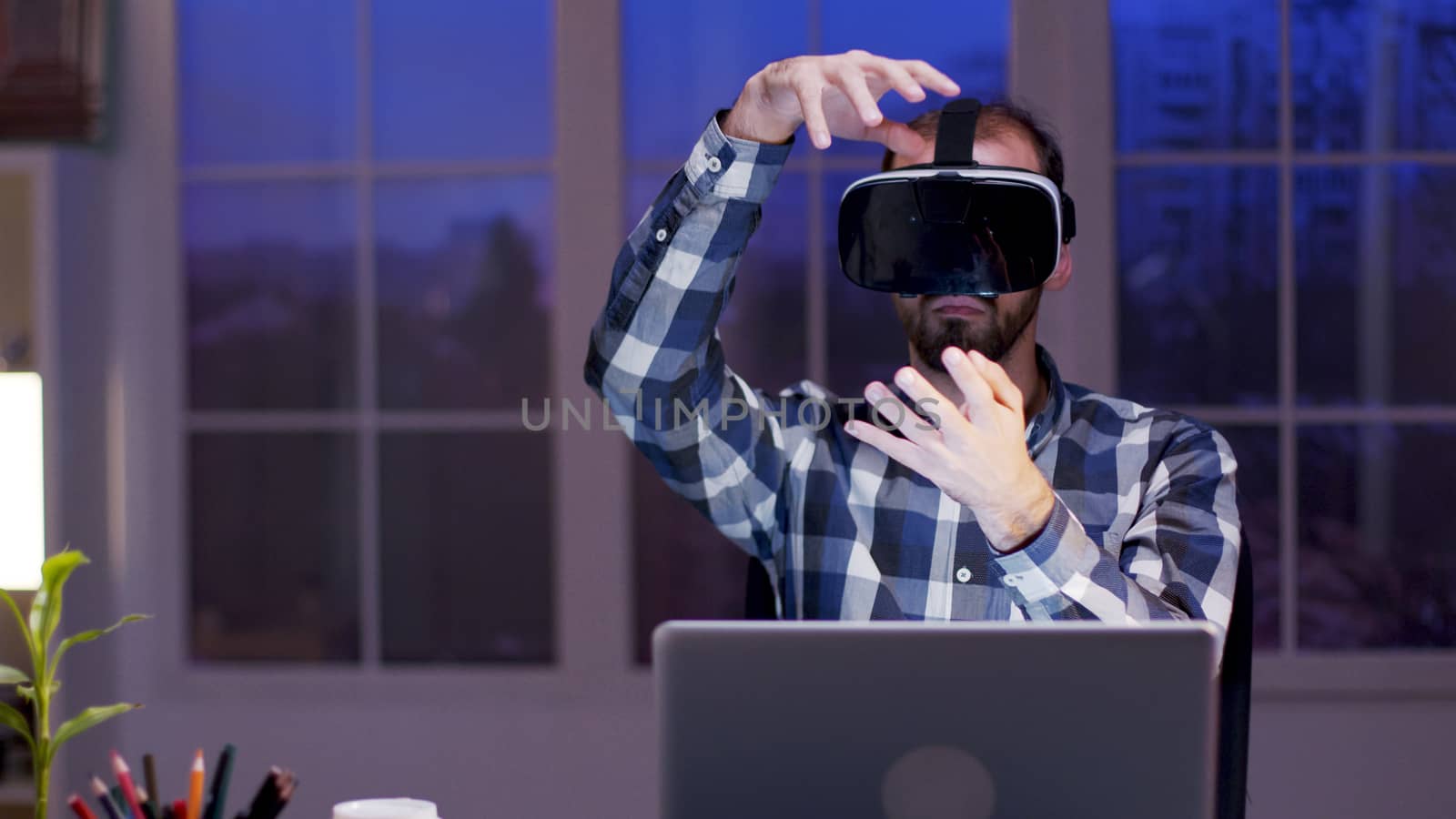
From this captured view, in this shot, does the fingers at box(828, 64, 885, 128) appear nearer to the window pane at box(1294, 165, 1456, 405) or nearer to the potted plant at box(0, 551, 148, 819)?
the potted plant at box(0, 551, 148, 819)

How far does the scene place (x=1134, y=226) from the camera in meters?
2.98

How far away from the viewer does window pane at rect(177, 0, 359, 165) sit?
311cm

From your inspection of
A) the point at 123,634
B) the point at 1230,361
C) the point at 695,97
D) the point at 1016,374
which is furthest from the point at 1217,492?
the point at 123,634

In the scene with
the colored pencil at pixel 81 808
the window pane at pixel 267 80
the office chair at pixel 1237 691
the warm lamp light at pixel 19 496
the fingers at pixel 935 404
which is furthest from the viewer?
the window pane at pixel 267 80

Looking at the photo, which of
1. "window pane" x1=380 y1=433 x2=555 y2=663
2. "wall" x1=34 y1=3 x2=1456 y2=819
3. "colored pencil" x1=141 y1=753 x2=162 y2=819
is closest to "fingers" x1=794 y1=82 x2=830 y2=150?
"colored pencil" x1=141 y1=753 x2=162 y2=819

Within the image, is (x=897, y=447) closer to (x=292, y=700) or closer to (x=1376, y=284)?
(x=292, y=700)

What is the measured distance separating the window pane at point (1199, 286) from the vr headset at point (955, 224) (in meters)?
1.75

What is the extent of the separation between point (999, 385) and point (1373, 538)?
2.31m

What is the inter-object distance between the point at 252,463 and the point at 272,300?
0.45 m

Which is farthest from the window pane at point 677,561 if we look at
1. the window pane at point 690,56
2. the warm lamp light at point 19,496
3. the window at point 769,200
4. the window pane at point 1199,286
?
the warm lamp light at point 19,496

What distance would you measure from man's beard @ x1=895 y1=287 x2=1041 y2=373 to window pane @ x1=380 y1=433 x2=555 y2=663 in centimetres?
189

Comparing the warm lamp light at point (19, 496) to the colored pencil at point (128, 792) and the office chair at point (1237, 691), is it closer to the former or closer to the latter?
the colored pencil at point (128, 792)

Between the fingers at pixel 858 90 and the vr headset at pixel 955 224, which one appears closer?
the fingers at pixel 858 90

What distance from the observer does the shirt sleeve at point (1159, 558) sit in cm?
111
